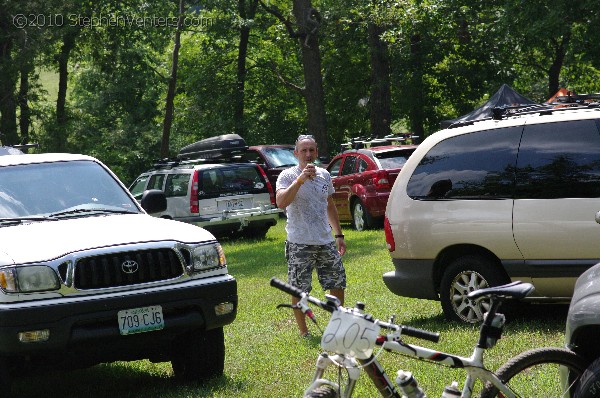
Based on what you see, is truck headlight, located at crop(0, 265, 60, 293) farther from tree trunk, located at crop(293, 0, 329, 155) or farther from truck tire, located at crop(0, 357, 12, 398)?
tree trunk, located at crop(293, 0, 329, 155)

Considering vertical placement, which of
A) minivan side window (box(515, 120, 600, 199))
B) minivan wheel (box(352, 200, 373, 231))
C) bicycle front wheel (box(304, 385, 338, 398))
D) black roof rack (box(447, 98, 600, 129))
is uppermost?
black roof rack (box(447, 98, 600, 129))

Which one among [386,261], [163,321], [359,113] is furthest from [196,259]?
[359,113]

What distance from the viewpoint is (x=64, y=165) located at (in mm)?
8750

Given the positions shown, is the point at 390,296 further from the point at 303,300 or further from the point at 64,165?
the point at 303,300

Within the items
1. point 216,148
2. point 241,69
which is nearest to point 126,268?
point 216,148

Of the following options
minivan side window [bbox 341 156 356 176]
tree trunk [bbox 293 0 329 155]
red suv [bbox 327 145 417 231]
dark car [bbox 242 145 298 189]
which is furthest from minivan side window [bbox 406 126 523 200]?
tree trunk [bbox 293 0 329 155]

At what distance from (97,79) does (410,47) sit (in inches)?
771

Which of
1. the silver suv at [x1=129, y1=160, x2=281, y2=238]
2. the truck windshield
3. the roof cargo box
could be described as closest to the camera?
the truck windshield

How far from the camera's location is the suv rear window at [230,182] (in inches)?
834

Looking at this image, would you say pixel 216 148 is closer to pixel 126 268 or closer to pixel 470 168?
pixel 470 168

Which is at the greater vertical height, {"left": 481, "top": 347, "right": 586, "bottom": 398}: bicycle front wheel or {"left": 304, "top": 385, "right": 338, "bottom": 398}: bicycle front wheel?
{"left": 304, "top": 385, "right": 338, "bottom": 398}: bicycle front wheel

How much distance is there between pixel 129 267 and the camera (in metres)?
7.23

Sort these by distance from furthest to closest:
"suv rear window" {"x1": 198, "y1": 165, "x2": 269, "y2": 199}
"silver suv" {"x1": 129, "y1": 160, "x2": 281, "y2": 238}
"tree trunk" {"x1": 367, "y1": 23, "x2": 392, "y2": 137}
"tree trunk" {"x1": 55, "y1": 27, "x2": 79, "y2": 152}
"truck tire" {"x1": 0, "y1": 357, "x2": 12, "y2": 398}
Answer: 1. "tree trunk" {"x1": 55, "y1": 27, "x2": 79, "y2": 152}
2. "tree trunk" {"x1": 367, "y1": 23, "x2": 392, "y2": 137}
3. "suv rear window" {"x1": 198, "y1": 165, "x2": 269, "y2": 199}
4. "silver suv" {"x1": 129, "y1": 160, "x2": 281, "y2": 238}
5. "truck tire" {"x1": 0, "y1": 357, "x2": 12, "y2": 398}

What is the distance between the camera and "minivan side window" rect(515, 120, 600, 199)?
340 inches
